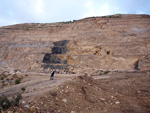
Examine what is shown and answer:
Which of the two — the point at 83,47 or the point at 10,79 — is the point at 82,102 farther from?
the point at 83,47

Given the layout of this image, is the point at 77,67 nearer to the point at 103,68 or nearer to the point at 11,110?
the point at 103,68

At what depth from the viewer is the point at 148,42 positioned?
62.6ft

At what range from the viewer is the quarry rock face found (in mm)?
18141

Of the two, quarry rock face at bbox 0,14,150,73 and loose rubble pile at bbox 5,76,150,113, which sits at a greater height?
quarry rock face at bbox 0,14,150,73

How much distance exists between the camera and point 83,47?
21734 millimetres

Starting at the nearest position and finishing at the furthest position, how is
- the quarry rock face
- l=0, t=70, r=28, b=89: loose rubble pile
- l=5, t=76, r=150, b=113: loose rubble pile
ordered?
l=5, t=76, r=150, b=113: loose rubble pile → l=0, t=70, r=28, b=89: loose rubble pile → the quarry rock face

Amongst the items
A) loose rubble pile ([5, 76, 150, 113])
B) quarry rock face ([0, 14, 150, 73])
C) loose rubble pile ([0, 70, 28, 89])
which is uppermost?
quarry rock face ([0, 14, 150, 73])

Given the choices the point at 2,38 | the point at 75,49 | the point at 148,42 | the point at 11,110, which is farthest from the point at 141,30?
the point at 2,38

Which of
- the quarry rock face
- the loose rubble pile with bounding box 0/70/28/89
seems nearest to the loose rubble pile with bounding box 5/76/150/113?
the loose rubble pile with bounding box 0/70/28/89

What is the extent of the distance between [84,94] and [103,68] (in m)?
12.5

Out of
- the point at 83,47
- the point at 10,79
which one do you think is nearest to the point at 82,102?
Result: the point at 10,79

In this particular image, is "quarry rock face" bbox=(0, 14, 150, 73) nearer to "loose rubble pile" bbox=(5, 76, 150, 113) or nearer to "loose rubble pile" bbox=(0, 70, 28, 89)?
"loose rubble pile" bbox=(0, 70, 28, 89)

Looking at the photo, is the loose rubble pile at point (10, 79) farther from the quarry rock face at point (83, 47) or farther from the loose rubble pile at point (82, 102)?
the loose rubble pile at point (82, 102)

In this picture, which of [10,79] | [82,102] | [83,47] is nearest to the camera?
[82,102]
